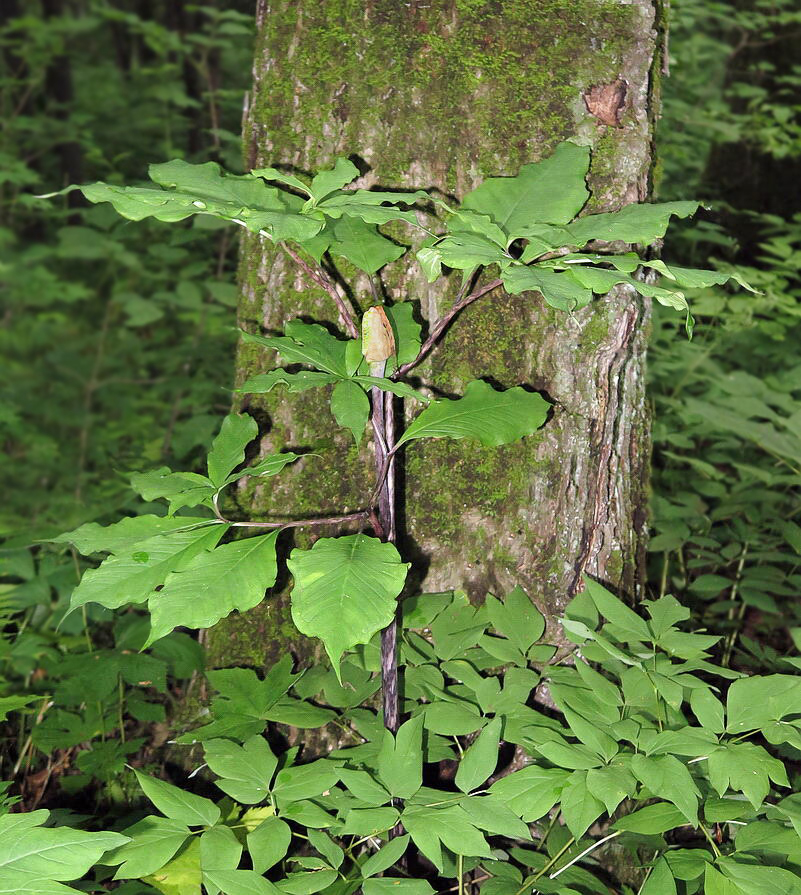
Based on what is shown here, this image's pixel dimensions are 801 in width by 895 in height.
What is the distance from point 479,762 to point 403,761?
0.12 meters

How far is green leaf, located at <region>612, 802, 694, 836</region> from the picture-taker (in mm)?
1239

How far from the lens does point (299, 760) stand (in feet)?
5.22

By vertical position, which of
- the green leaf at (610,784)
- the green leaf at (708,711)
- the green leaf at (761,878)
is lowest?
the green leaf at (761,878)

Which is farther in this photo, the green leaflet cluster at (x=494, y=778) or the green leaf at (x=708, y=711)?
the green leaf at (x=708, y=711)

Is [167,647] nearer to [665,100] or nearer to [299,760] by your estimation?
[299,760]

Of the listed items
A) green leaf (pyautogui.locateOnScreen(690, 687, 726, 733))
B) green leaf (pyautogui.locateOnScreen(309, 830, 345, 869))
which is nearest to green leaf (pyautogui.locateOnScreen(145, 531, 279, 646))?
green leaf (pyautogui.locateOnScreen(309, 830, 345, 869))

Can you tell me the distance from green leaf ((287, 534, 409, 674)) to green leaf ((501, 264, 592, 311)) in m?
0.43

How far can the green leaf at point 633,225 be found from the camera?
3.85ft

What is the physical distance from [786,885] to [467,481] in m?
0.89

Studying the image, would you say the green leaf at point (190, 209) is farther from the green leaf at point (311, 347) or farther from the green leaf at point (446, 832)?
the green leaf at point (446, 832)

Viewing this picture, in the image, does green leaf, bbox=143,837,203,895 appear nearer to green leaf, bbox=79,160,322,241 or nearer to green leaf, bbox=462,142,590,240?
green leaf, bbox=79,160,322,241

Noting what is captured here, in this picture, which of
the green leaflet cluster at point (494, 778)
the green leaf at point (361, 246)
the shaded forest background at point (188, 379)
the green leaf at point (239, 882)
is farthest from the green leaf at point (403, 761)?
the green leaf at point (361, 246)

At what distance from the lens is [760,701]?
1.28 m

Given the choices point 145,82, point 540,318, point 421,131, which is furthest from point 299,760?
point 145,82
